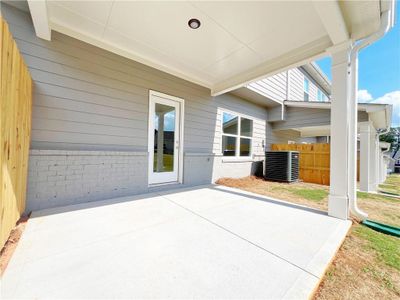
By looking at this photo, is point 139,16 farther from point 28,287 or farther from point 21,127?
point 28,287

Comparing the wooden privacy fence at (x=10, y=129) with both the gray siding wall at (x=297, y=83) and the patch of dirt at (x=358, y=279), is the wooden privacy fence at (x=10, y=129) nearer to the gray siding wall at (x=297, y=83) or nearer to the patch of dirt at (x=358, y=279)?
the patch of dirt at (x=358, y=279)

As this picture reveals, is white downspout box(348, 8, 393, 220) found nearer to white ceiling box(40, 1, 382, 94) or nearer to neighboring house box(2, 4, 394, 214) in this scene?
white ceiling box(40, 1, 382, 94)

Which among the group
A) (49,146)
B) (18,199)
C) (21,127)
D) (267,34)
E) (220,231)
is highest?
(267,34)

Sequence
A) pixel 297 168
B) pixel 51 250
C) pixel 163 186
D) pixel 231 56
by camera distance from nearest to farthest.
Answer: pixel 51 250 → pixel 231 56 → pixel 163 186 → pixel 297 168

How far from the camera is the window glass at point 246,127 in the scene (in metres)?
6.71

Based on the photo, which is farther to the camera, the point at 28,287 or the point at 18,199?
the point at 18,199

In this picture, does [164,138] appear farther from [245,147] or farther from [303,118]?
[303,118]

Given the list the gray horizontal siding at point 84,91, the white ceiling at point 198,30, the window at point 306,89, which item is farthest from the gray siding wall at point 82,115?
the window at point 306,89

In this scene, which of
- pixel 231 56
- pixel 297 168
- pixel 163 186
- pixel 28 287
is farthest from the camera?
pixel 297 168

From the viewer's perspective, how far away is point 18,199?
2111 millimetres

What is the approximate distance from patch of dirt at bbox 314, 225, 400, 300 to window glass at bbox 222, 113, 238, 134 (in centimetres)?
461

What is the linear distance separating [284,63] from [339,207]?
9.28ft

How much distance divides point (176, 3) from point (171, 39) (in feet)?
2.60

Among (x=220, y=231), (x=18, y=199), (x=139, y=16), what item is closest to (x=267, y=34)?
(x=139, y=16)
